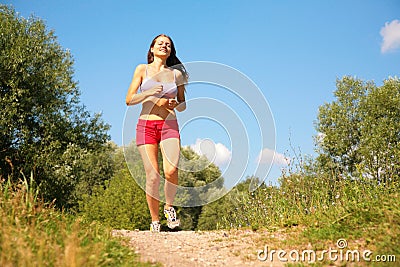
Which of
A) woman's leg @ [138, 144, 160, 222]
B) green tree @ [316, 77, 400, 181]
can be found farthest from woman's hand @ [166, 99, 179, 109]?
green tree @ [316, 77, 400, 181]

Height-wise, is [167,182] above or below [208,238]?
above

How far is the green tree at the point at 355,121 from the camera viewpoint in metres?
26.1

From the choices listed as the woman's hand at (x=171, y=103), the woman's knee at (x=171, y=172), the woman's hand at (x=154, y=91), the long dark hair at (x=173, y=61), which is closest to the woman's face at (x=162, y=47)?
the long dark hair at (x=173, y=61)

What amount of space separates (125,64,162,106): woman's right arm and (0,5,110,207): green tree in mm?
11221

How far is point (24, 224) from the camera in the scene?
4324 millimetres

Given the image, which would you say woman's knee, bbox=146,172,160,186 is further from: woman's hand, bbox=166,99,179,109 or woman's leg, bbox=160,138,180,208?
woman's hand, bbox=166,99,179,109

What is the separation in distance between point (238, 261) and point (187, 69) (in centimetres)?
328

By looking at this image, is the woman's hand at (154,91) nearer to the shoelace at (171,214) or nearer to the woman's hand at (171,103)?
the woman's hand at (171,103)

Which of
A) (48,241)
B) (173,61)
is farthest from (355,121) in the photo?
(48,241)

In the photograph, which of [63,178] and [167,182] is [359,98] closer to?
[63,178]

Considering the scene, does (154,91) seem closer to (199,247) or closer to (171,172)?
(171,172)

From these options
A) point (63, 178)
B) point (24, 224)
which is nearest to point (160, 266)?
point (24, 224)

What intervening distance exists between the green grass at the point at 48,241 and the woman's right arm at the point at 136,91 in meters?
1.85

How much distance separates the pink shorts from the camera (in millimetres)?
6078
